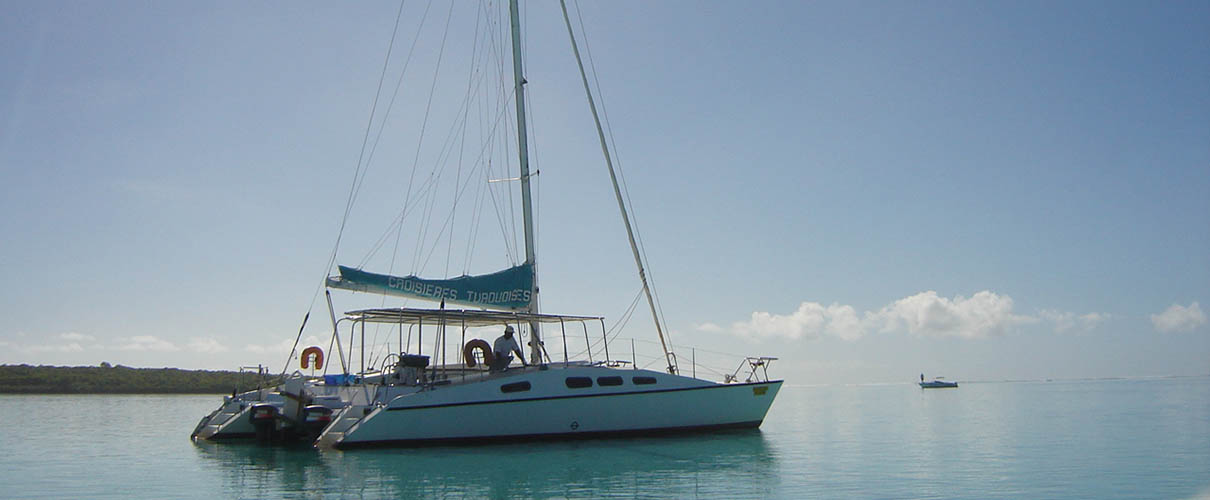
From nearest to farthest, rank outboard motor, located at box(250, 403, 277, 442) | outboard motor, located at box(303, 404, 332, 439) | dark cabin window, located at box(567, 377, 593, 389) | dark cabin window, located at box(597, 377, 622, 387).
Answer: outboard motor, located at box(303, 404, 332, 439) → dark cabin window, located at box(567, 377, 593, 389) → outboard motor, located at box(250, 403, 277, 442) → dark cabin window, located at box(597, 377, 622, 387)

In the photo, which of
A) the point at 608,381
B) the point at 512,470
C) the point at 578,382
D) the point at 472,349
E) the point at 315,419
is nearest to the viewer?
the point at 512,470

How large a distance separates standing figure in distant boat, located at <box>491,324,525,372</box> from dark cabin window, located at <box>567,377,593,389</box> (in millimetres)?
1082

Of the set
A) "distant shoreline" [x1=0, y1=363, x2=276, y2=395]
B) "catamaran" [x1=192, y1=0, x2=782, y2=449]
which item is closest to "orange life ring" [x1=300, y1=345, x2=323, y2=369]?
"catamaran" [x1=192, y1=0, x2=782, y2=449]

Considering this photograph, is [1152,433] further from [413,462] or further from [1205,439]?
[413,462]

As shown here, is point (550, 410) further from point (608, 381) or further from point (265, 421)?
point (265, 421)

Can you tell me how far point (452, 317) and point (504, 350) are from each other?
1.32 m

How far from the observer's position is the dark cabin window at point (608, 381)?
1689 centimetres

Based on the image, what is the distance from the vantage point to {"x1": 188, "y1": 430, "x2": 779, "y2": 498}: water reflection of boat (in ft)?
36.5

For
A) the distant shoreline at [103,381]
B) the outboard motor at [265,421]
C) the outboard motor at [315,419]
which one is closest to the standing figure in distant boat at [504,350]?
the outboard motor at [315,419]

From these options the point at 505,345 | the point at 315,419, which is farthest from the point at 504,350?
the point at 315,419

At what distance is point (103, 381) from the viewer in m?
58.3

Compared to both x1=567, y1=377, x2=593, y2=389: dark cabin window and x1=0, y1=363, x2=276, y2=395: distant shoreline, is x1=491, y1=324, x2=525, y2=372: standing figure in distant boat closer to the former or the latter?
x1=567, y1=377, x2=593, y2=389: dark cabin window

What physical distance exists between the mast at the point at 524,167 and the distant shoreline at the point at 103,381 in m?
41.3

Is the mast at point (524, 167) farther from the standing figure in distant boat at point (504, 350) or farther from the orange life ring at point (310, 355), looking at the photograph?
the orange life ring at point (310, 355)
